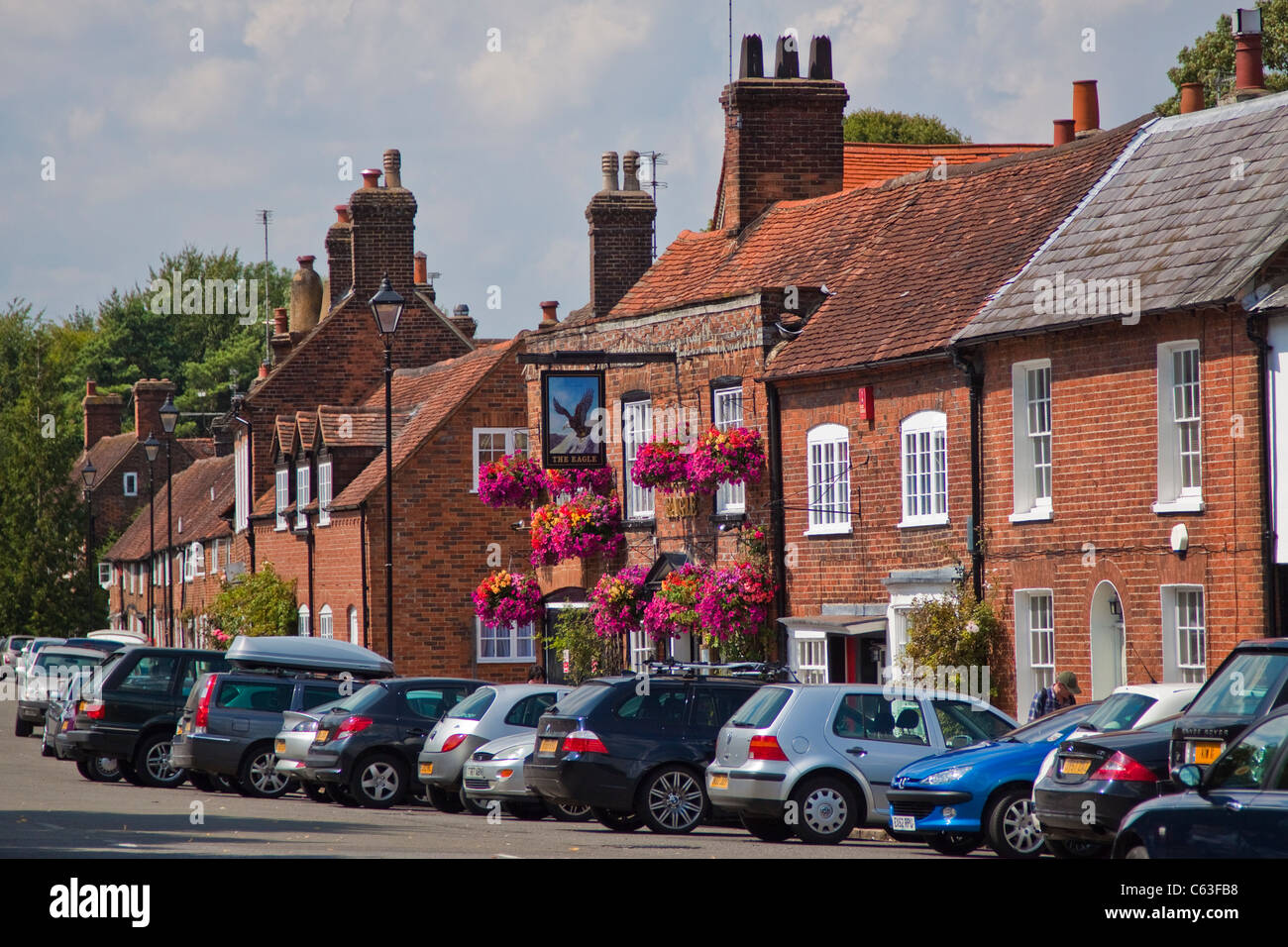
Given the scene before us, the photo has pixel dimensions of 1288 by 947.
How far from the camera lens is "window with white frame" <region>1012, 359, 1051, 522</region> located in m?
24.7

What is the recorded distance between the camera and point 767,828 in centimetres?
1916

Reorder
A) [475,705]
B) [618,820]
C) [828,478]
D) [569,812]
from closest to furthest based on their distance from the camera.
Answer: [618,820] < [569,812] < [475,705] < [828,478]

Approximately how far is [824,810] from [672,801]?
2.00m

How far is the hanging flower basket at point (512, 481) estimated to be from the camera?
35156 millimetres

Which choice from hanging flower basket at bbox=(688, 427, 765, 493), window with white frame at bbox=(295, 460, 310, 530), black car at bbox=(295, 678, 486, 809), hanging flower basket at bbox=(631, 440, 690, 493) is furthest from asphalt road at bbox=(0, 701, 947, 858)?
window with white frame at bbox=(295, 460, 310, 530)

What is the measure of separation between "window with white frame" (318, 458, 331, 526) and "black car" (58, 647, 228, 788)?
17847mm

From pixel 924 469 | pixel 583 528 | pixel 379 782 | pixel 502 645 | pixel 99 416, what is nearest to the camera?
pixel 379 782

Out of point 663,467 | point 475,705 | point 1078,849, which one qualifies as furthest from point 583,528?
point 1078,849

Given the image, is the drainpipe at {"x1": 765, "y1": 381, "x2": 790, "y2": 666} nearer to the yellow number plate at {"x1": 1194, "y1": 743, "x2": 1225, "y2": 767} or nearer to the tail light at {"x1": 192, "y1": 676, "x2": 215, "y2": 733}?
the tail light at {"x1": 192, "y1": 676, "x2": 215, "y2": 733}

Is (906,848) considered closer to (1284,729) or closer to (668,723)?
(668,723)

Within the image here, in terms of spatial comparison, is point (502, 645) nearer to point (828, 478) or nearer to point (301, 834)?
point (828, 478)

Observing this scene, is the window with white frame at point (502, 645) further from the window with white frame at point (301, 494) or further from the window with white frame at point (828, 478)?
the window with white frame at point (828, 478)

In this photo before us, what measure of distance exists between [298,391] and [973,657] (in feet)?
99.7

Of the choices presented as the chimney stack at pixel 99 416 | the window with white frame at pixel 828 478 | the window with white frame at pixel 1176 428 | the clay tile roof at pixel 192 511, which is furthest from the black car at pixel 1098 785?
the chimney stack at pixel 99 416
